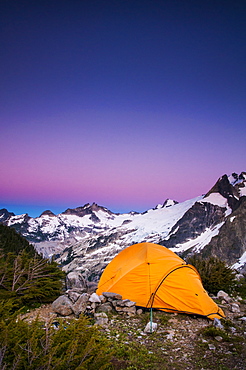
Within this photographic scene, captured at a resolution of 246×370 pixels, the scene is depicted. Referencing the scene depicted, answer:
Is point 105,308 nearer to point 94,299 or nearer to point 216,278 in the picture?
point 94,299

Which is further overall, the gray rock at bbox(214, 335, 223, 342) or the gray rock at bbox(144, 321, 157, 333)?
the gray rock at bbox(144, 321, 157, 333)

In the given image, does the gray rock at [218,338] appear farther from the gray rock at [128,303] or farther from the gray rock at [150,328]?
the gray rock at [128,303]

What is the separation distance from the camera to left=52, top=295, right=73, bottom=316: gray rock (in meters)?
10.9

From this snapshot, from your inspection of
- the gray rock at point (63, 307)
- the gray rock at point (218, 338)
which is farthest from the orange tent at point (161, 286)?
the gray rock at point (63, 307)

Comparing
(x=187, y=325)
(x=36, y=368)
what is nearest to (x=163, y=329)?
(x=187, y=325)

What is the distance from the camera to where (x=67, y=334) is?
202 inches

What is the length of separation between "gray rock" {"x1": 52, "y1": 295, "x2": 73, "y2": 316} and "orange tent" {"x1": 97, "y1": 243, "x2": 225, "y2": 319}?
10.4 ft

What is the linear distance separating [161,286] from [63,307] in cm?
492

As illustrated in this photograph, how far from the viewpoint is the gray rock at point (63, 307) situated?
1091 centimetres

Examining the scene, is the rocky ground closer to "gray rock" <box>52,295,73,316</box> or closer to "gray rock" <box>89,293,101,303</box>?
"gray rock" <box>52,295,73,316</box>

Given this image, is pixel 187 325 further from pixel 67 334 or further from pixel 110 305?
pixel 67 334

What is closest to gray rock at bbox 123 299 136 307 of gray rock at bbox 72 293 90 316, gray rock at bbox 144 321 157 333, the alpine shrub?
gray rock at bbox 72 293 90 316

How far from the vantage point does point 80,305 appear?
37.3 ft

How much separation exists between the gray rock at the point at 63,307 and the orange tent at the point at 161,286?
3.16 m
